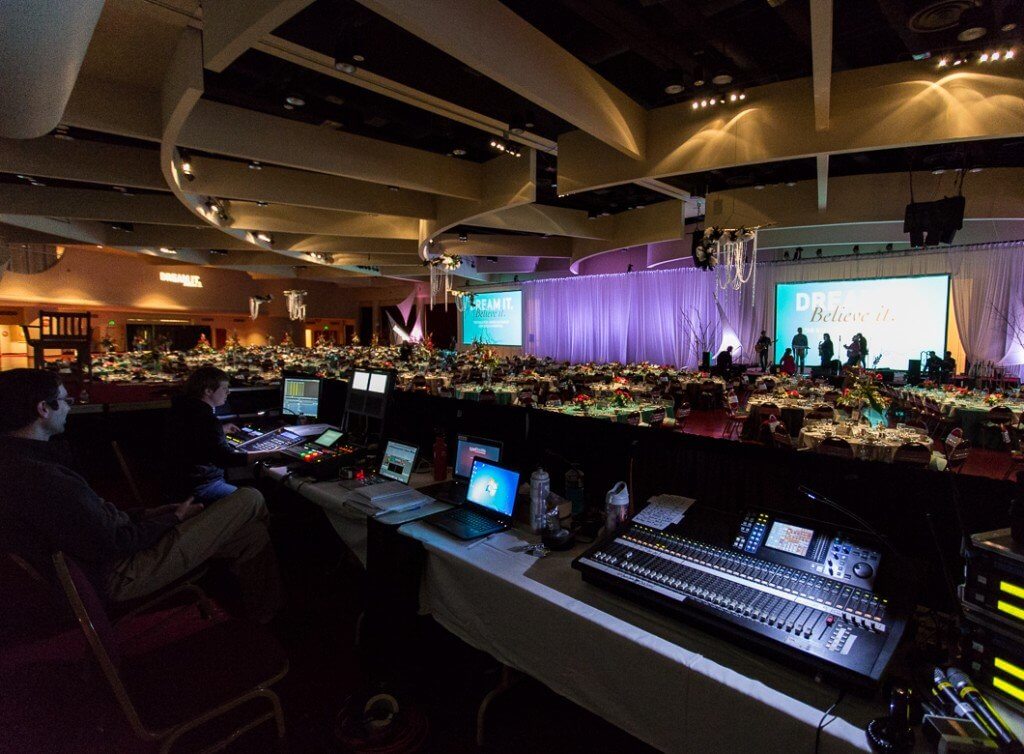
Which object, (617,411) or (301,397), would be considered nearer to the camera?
(301,397)

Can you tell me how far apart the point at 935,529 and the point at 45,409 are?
11.1 feet

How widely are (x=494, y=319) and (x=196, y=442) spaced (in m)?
16.3

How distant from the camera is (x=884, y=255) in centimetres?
1141

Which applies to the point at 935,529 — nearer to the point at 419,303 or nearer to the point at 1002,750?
the point at 1002,750

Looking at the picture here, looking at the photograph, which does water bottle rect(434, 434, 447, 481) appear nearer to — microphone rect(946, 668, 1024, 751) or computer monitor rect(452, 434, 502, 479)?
computer monitor rect(452, 434, 502, 479)

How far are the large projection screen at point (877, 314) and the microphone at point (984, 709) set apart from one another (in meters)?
12.5

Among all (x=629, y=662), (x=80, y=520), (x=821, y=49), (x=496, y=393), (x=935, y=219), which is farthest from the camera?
(x=496, y=393)

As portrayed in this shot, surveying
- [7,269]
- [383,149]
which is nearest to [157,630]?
[383,149]

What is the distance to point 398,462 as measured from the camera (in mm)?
3029

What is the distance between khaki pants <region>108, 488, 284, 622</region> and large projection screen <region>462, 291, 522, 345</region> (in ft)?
51.3

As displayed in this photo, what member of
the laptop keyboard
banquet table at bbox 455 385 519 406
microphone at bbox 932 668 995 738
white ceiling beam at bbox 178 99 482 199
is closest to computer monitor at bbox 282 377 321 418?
white ceiling beam at bbox 178 99 482 199

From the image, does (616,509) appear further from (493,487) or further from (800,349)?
(800,349)

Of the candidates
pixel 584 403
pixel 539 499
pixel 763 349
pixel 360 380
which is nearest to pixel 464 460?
pixel 539 499

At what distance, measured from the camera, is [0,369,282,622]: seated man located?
6.06 ft
